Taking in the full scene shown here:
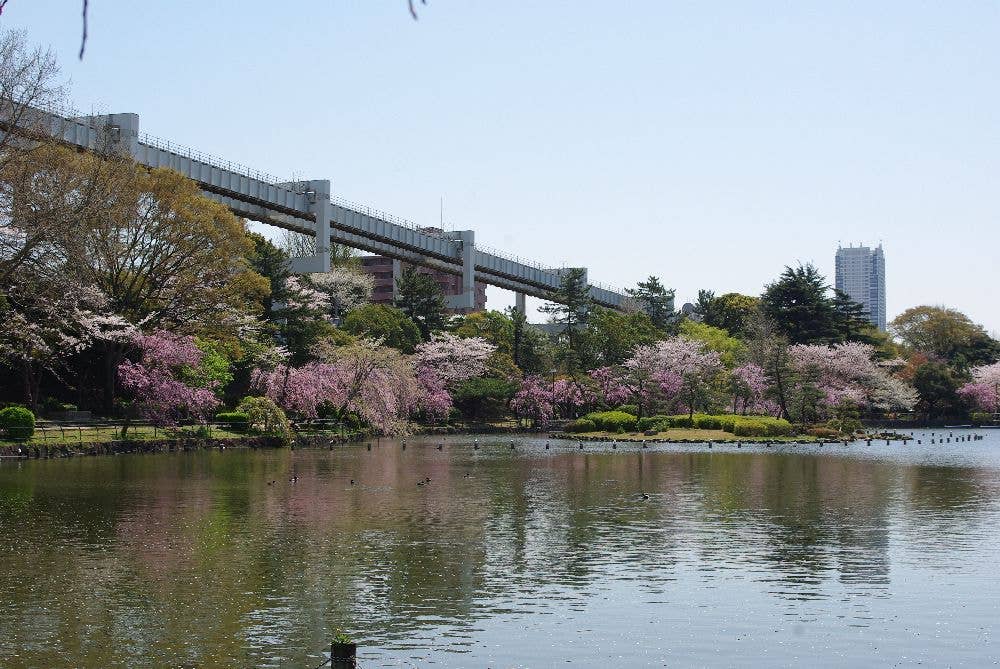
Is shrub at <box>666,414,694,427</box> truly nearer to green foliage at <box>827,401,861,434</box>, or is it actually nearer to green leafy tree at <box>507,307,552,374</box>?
green foliage at <box>827,401,861,434</box>

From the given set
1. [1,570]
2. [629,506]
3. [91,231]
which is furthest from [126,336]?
[1,570]

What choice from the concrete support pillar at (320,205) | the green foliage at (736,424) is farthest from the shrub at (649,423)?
the concrete support pillar at (320,205)

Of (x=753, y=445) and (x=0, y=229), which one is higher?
(x=0, y=229)

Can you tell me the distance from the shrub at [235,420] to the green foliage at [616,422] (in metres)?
24.7

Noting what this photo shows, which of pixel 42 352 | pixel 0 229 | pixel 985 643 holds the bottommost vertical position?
pixel 985 643

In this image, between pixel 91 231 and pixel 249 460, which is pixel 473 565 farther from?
pixel 91 231

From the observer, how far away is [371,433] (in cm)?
7150

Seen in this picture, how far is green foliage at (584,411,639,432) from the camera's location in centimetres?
7475

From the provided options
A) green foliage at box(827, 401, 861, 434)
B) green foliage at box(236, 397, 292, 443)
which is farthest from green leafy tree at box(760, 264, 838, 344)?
green foliage at box(236, 397, 292, 443)

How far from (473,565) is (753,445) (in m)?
47.3

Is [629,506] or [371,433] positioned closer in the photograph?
[629,506]

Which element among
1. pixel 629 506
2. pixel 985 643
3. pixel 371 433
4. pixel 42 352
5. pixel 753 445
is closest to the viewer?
pixel 985 643

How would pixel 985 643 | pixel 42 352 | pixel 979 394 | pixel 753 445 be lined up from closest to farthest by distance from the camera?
pixel 985 643, pixel 42 352, pixel 753 445, pixel 979 394

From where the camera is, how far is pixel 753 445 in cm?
6531
